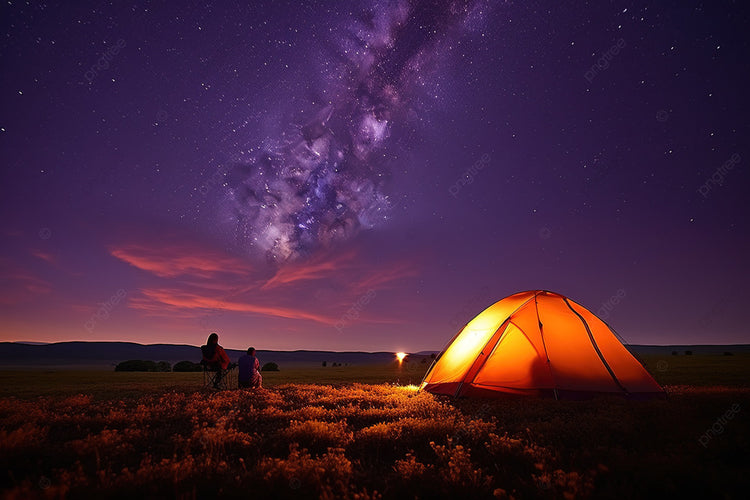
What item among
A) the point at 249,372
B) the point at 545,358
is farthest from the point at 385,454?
the point at 249,372

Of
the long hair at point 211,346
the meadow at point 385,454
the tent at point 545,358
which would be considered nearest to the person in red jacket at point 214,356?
the long hair at point 211,346

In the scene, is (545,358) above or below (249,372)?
above

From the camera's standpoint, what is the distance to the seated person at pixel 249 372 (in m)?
14.9

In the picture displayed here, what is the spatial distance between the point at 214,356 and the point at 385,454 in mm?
11464

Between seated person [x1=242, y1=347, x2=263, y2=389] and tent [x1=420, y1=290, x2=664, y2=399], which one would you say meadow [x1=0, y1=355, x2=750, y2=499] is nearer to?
tent [x1=420, y1=290, x2=664, y2=399]

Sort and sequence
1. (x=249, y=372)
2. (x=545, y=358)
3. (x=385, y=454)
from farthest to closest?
(x=249, y=372) → (x=545, y=358) → (x=385, y=454)

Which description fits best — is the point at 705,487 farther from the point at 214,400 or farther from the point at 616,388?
the point at 214,400

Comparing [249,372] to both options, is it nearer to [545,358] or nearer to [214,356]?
[214,356]

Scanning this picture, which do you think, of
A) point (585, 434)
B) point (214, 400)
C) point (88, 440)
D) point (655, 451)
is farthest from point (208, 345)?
point (655, 451)

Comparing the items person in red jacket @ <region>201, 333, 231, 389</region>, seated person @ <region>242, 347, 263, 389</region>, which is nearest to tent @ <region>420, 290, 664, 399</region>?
seated person @ <region>242, 347, 263, 389</region>

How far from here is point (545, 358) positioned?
11430mm

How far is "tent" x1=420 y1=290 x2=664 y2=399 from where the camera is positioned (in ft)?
36.4

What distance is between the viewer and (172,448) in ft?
19.9

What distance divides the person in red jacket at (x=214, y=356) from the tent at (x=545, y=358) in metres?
8.50
